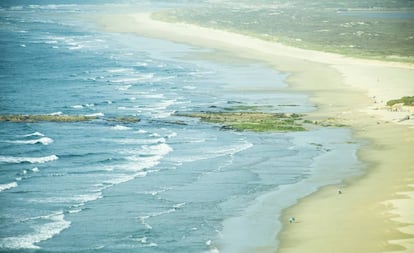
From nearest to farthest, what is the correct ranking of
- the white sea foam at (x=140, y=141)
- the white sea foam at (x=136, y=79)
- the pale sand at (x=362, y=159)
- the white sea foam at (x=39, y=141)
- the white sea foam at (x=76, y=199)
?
the pale sand at (x=362, y=159), the white sea foam at (x=76, y=199), the white sea foam at (x=39, y=141), the white sea foam at (x=140, y=141), the white sea foam at (x=136, y=79)

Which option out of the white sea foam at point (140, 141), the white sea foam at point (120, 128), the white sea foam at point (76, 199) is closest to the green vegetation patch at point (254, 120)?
the white sea foam at point (120, 128)

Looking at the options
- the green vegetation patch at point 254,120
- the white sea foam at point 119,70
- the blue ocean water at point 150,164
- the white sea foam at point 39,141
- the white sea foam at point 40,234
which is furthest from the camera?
the white sea foam at point 119,70

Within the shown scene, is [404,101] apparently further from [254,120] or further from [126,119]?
[126,119]

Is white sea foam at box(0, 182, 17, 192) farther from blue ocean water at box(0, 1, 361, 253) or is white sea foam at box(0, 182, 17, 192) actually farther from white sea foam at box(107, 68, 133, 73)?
white sea foam at box(107, 68, 133, 73)

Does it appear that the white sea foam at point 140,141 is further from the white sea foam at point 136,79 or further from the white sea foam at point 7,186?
the white sea foam at point 136,79

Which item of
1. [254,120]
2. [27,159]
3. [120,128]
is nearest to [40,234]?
[27,159]

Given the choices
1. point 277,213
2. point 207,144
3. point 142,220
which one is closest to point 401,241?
point 277,213
